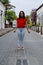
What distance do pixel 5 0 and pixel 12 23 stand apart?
25.7m

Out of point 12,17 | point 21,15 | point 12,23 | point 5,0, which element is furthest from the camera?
point 12,23

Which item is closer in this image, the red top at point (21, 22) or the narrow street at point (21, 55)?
the narrow street at point (21, 55)

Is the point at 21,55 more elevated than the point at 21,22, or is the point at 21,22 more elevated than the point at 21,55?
the point at 21,22

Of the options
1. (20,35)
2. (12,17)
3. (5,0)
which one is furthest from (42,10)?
(20,35)

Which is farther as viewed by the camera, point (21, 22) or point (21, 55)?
point (21, 22)

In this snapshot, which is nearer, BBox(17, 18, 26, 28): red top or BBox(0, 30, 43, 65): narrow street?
BBox(0, 30, 43, 65): narrow street

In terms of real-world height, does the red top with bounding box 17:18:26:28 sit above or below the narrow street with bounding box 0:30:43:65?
above

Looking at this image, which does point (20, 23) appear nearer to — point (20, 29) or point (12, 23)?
point (20, 29)

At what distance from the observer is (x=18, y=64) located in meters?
10.9

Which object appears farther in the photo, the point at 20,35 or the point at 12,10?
the point at 12,10

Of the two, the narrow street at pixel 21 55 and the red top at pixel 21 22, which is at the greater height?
the red top at pixel 21 22

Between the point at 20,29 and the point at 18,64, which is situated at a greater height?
the point at 20,29

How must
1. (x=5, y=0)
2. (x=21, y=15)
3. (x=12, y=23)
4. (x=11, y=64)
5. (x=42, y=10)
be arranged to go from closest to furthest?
1. (x=11, y=64)
2. (x=21, y=15)
3. (x=42, y=10)
4. (x=5, y=0)
5. (x=12, y=23)

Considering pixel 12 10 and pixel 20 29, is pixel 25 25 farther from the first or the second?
pixel 12 10
